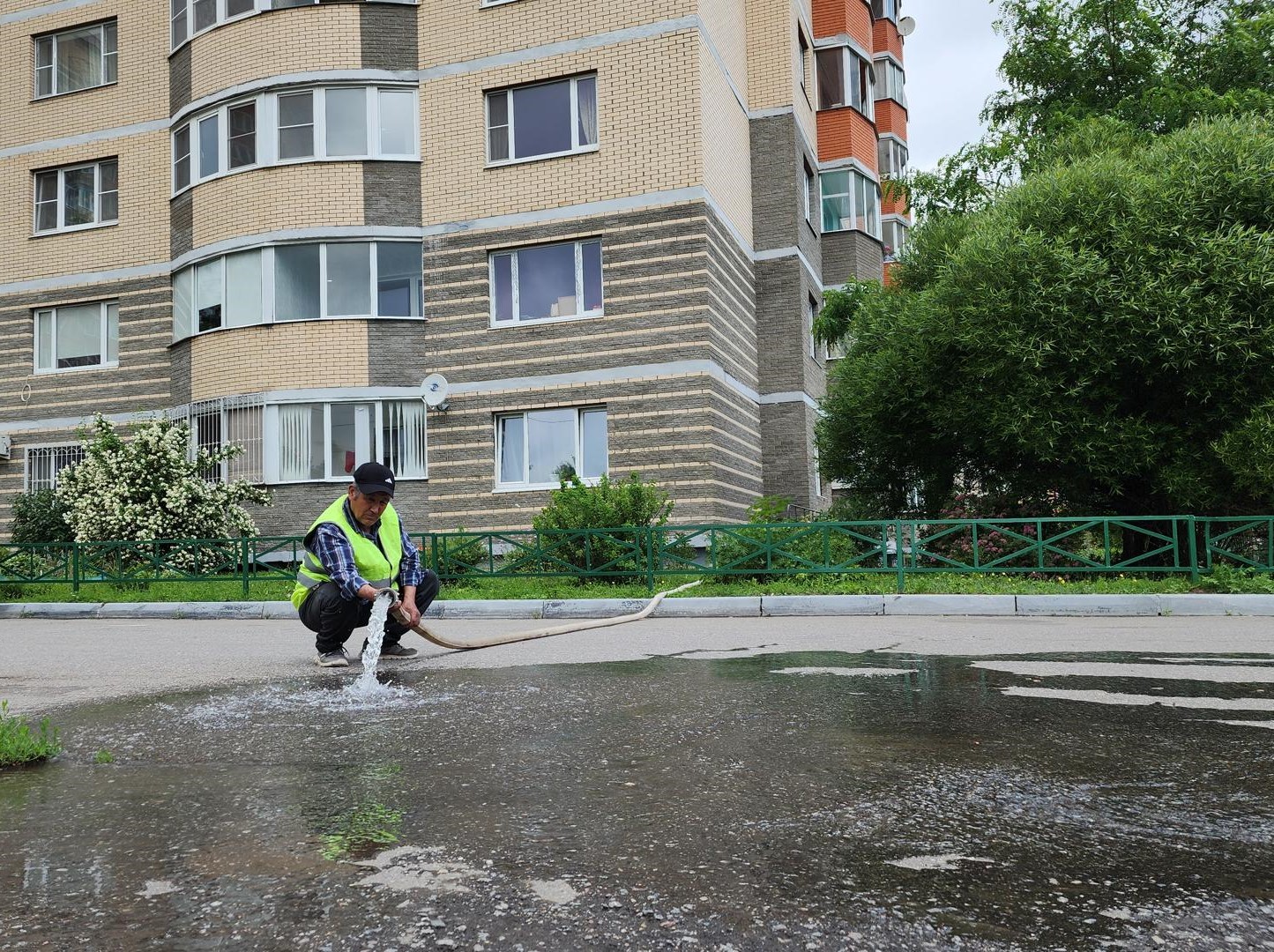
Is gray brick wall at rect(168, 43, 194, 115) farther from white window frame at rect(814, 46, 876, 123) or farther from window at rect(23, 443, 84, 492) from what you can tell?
white window frame at rect(814, 46, 876, 123)

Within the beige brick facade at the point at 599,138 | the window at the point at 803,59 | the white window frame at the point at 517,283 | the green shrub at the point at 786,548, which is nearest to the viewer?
the green shrub at the point at 786,548

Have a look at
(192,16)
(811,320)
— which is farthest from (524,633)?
(192,16)

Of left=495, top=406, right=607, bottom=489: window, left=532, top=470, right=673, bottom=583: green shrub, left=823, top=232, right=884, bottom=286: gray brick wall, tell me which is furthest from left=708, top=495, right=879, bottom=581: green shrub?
left=823, top=232, right=884, bottom=286: gray brick wall

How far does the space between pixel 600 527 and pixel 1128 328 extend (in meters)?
7.84

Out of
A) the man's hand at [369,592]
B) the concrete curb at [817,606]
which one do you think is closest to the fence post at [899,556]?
the concrete curb at [817,606]

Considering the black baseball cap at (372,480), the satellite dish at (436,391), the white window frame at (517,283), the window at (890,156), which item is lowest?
the black baseball cap at (372,480)

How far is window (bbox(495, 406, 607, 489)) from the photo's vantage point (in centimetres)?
Result: 2102

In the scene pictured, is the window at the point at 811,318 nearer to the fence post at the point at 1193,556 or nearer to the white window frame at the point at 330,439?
the white window frame at the point at 330,439

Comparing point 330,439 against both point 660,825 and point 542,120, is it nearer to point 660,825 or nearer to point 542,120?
point 542,120

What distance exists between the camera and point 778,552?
15266mm

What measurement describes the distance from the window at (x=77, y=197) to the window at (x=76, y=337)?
186cm

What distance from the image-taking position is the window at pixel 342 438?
2156 cm

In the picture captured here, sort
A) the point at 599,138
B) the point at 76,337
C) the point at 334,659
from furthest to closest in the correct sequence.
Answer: the point at 76,337, the point at 599,138, the point at 334,659

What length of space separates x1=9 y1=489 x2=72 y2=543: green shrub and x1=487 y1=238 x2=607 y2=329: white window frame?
9217mm
